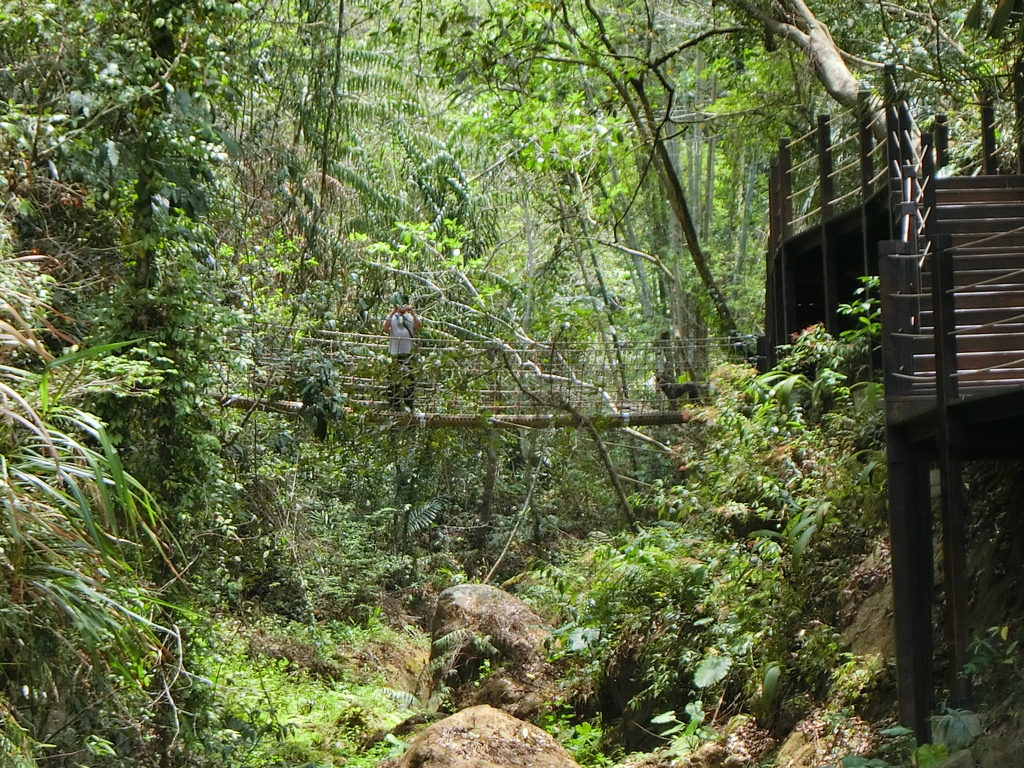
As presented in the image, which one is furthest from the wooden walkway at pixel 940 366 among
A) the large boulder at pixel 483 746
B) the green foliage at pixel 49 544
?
the green foliage at pixel 49 544

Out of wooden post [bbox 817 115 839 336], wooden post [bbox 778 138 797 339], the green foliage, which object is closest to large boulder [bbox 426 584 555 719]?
wooden post [bbox 778 138 797 339]

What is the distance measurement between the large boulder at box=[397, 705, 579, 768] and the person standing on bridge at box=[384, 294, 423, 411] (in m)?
3.72

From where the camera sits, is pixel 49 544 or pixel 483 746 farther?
pixel 483 746

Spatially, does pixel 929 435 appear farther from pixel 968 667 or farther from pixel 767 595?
pixel 767 595

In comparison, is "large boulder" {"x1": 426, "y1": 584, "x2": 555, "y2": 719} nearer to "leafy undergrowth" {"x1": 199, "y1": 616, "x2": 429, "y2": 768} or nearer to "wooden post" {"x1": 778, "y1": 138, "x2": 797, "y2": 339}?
"leafy undergrowth" {"x1": 199, "y1": 616, "x2": 429, "y2": 768}

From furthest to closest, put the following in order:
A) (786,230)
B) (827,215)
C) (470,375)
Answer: (470,375)
(786,230)
(827,215)

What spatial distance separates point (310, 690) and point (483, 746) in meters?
4.59

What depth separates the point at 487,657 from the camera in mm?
9109

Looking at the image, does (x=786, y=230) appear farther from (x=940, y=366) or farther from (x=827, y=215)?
(x=940, y=366)

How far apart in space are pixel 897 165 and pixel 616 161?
7493mm

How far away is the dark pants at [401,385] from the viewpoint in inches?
365

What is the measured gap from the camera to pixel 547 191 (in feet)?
44.9

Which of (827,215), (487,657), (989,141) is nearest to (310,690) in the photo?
(487,657)

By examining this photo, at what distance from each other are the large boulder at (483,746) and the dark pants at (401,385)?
372cm
